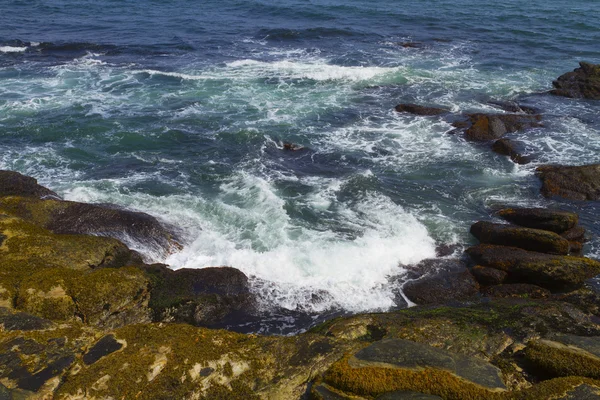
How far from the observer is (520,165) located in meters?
23.1

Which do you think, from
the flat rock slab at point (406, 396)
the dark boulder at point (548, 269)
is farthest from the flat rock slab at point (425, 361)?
the dark boulder at point (548, 269)

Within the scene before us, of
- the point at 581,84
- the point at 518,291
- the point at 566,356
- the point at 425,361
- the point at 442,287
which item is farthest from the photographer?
the point at 581,84

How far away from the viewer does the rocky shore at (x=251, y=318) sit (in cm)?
748

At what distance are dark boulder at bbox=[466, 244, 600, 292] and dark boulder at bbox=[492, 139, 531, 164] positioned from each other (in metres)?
9.26

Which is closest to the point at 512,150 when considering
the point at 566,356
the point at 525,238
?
the point at 525,238

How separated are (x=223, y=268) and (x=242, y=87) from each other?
71.0ft

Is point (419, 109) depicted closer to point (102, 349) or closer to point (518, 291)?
point (518, 291)

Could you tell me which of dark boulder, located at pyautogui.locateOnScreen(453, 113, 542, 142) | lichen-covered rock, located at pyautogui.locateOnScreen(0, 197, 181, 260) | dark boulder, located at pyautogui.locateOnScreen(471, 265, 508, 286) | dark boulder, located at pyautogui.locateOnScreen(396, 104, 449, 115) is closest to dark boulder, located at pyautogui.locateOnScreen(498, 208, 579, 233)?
dark boulder, located at pyautogui.locateOnScreen(471, 265, 508, 286)

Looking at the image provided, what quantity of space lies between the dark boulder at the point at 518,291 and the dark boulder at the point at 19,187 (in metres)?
16.5

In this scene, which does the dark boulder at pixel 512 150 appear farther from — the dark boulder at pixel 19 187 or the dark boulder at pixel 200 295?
the dark boulder at pixel 19 187

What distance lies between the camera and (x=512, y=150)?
2406 centimetres

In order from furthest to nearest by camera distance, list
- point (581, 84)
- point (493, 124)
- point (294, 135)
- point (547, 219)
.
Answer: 1. point (581, 84)
2. point (294, 135)
3. point (493, 124)
4. point (547, 219)

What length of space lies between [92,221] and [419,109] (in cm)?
2048

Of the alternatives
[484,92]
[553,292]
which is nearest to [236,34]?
[484,92]
